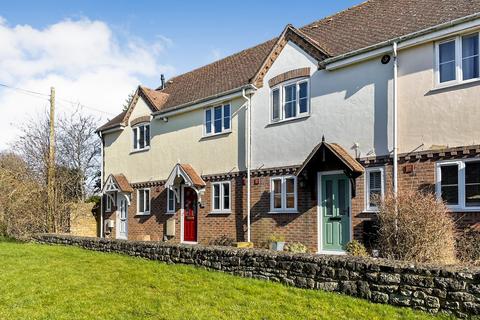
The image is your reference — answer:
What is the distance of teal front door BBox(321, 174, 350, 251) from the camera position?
1313cm

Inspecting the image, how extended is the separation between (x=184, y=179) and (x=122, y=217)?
6513mm

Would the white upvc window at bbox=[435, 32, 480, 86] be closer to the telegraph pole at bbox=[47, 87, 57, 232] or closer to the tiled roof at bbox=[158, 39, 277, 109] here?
the tiled roof at bbox=[158, 39, 277, 109]

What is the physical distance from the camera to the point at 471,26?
10539mm

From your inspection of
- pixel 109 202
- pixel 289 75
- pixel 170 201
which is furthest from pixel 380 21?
pixel 109 202

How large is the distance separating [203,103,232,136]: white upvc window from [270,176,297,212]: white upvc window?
10.8 ft

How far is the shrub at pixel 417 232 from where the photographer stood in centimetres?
883

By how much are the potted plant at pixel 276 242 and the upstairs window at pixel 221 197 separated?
9.29 ft

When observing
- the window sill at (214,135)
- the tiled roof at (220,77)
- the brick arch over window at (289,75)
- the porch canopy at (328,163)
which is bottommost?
the porch canopy at (328,163)

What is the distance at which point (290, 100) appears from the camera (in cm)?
1505

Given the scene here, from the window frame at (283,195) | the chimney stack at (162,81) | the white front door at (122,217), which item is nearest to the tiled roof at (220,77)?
the chimney stack at (162,81)

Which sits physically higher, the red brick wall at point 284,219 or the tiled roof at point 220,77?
the tiled roof at point 220,77

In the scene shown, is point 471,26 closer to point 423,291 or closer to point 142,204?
point 423,291

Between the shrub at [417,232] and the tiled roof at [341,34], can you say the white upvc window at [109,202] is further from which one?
the shrub at [417,232]

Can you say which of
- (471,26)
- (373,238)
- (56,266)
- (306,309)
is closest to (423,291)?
(306,309)
